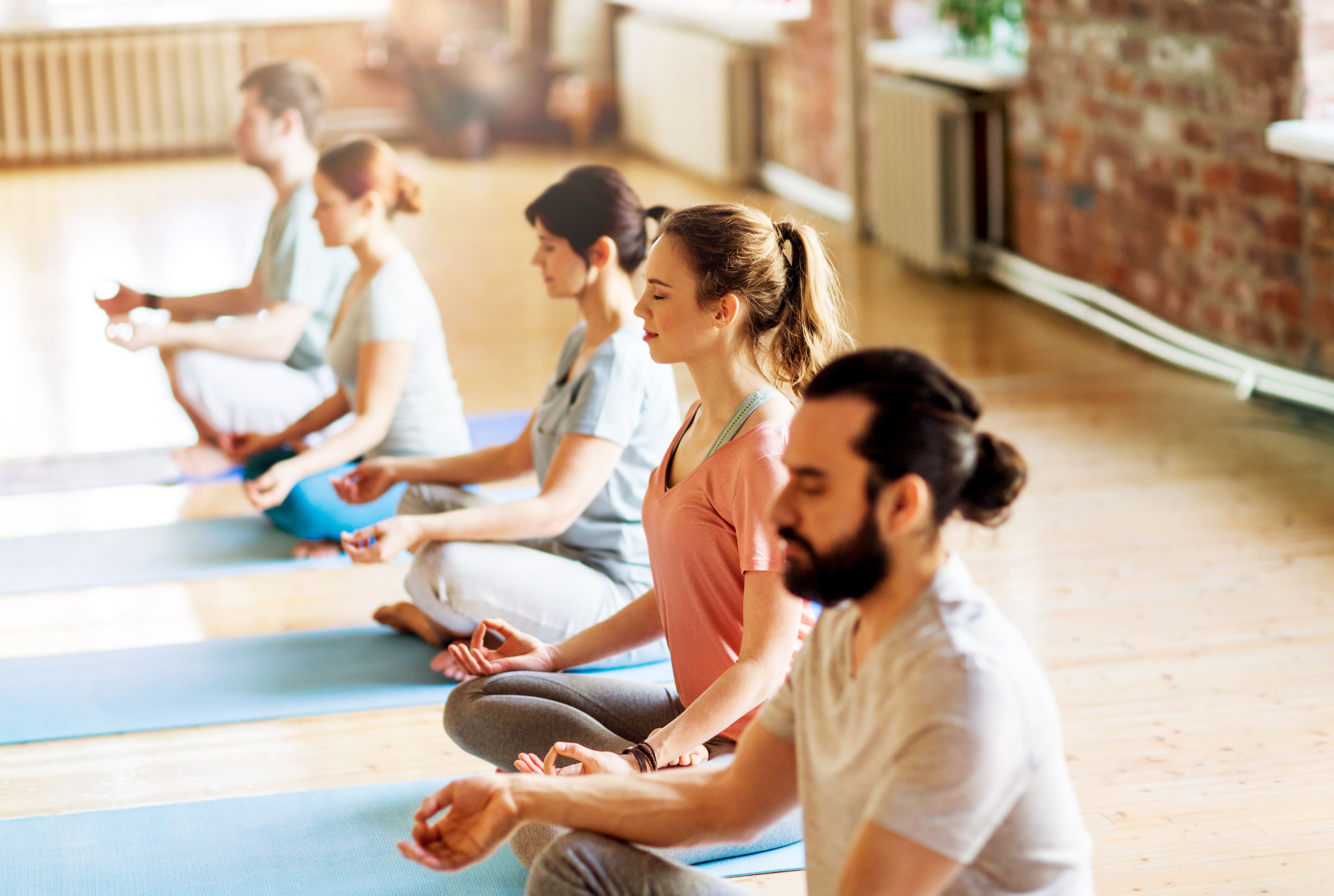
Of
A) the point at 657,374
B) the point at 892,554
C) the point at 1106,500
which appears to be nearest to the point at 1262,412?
the point at 1106,500

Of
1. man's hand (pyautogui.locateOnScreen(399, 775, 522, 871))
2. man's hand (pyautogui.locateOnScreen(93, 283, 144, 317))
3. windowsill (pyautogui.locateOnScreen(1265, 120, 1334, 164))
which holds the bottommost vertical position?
man's hand (pyautogui.locateOnScreen(399, 775, 522, 871))

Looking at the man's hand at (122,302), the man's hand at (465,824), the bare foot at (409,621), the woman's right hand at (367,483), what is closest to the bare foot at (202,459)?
the man's hand at (122,302)

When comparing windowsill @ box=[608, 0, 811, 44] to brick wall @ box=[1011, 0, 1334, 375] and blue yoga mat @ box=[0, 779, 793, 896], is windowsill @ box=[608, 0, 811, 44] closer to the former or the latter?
brick wall @ box=[1011, 0, 1334, 375]

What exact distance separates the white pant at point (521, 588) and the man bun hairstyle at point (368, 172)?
0.92 m

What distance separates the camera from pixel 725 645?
2002 millimetres

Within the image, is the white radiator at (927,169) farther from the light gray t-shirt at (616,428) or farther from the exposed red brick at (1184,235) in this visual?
the light gray t-shirt at (616,428)

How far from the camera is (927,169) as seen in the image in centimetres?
629

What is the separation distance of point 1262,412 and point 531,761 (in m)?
3.19

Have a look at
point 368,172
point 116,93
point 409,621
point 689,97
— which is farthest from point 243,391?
point 116,93

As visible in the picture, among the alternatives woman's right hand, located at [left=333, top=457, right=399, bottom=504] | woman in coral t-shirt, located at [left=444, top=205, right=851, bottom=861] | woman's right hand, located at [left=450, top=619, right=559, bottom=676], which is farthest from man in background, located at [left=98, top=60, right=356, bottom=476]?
woman in coral t-shirt, located at [left=444, top=205, right=851, bottom=861]

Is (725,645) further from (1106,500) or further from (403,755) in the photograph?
(1106,500)

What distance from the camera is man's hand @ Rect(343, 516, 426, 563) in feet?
8.16

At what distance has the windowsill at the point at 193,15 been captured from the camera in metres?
11.4

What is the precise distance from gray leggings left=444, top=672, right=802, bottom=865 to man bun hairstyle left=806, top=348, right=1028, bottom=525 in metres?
0.82
